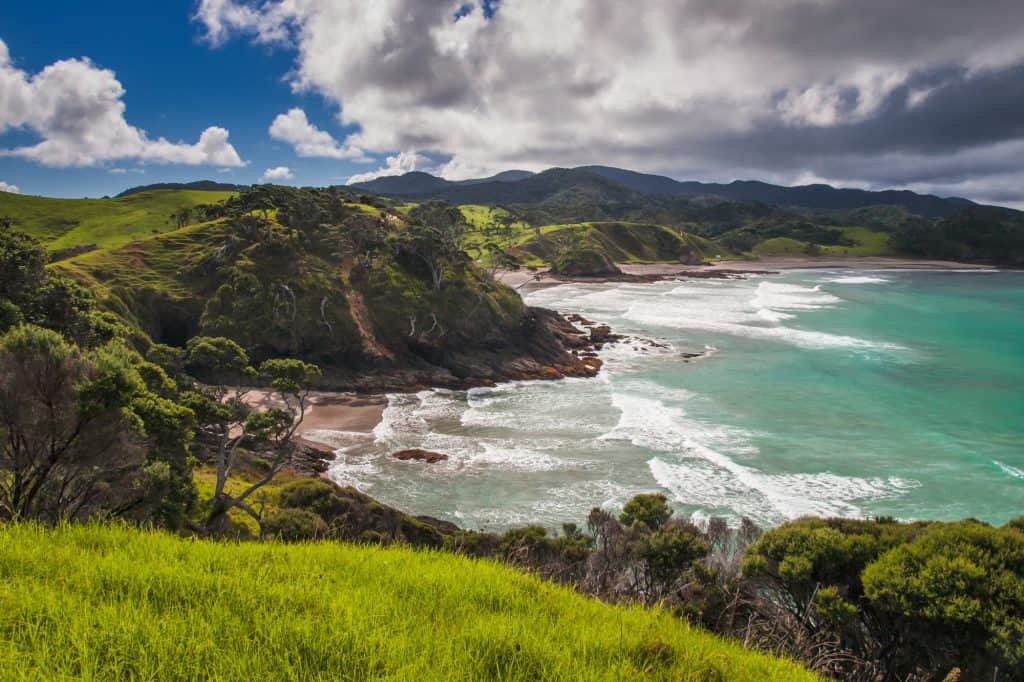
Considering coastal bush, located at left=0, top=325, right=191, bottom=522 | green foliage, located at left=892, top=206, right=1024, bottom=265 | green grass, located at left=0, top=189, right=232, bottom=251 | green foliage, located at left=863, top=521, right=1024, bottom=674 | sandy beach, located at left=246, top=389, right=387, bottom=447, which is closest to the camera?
green foliage, located at left=863, top=521, right=1024, bottom=674

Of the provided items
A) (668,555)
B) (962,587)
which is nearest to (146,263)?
(668,555)

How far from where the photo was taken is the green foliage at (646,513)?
788 inches

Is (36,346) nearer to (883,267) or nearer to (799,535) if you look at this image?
(799,535)

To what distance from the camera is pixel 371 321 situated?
56.7 metres

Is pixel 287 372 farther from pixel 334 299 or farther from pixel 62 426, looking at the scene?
pixel 334 299

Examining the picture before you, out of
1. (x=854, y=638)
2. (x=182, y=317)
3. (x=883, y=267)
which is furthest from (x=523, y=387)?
(x=883, y=267)

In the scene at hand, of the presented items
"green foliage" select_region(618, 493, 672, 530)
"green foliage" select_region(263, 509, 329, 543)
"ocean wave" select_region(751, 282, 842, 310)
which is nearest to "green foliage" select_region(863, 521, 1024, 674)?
"green foliage" select_region(618, 493, 672, 530)

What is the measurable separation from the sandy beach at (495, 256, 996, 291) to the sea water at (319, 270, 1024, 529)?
73.7 meters

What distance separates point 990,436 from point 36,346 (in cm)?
5184

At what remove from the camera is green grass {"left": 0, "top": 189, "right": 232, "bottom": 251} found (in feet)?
288

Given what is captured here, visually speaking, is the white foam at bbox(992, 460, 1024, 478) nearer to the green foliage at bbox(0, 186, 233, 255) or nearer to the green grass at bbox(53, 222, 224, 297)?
the green grass at bbox(53, 222, 224, 297)

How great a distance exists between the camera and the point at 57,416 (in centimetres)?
1145

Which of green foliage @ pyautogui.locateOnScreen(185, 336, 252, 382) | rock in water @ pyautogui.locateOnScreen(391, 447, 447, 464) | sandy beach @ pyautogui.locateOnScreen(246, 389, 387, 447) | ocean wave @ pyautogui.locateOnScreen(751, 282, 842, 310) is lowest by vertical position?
rock in water @ pyautogui.locateOnScreen(391, 447, 447, 464)

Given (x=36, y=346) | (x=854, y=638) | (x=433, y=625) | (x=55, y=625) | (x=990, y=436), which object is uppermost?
(x=36, y=346)
